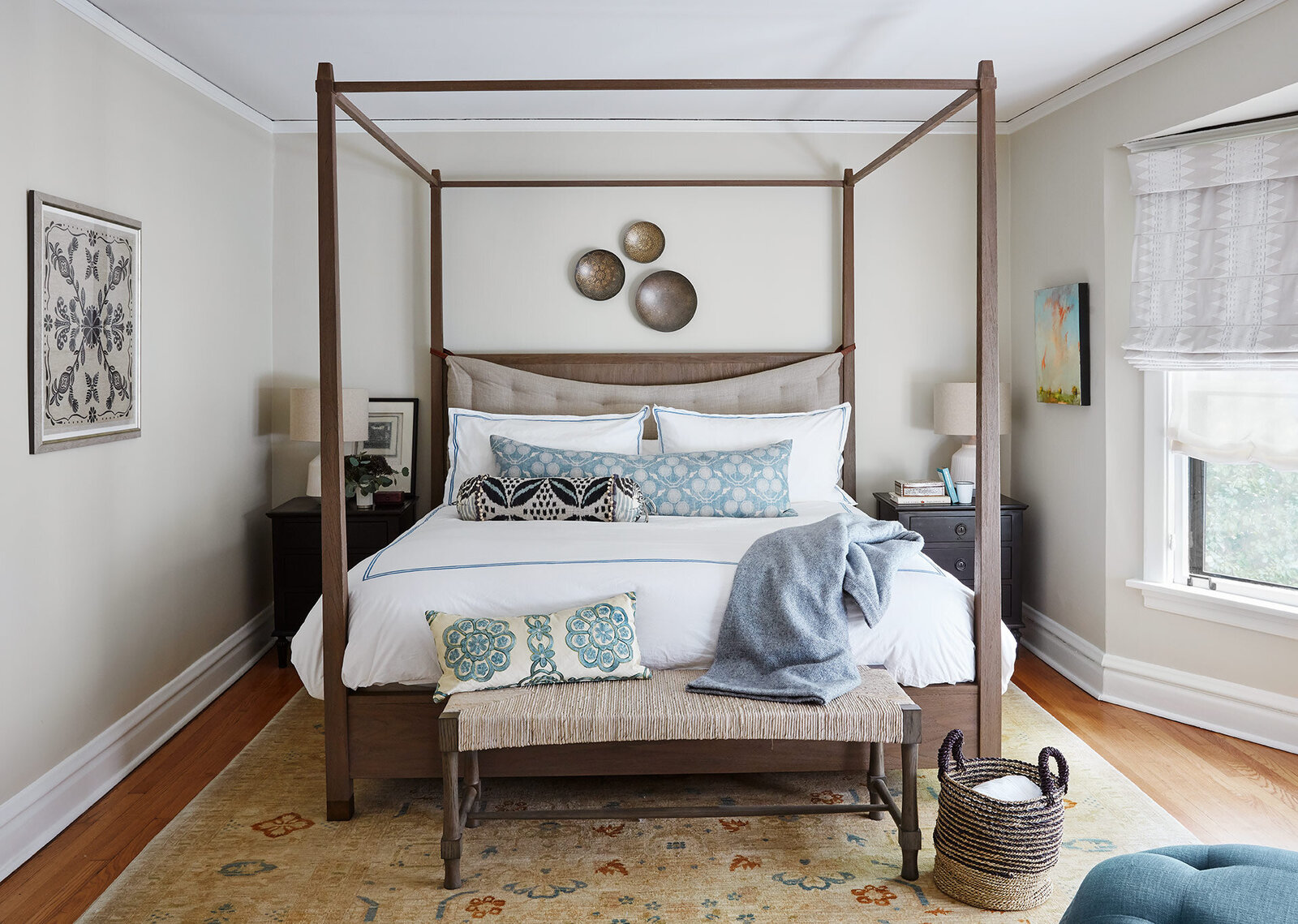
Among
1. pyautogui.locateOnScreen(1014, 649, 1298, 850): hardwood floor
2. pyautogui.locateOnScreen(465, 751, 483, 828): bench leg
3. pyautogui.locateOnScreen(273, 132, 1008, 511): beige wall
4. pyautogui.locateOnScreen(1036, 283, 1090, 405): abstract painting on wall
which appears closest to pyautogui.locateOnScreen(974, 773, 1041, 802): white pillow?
pyautogui.locateOnScreen(1014, 649, 1298, 850): hardwood floor

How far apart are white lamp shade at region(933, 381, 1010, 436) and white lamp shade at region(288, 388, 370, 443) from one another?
264cm

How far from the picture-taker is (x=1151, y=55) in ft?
11.5

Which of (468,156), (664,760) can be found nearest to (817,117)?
(468,156)

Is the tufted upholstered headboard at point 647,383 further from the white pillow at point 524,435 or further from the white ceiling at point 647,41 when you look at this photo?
the white ceiling at point 647,41

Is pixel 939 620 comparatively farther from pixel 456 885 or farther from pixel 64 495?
pixel 64 495

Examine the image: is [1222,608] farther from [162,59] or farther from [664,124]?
[162,59]

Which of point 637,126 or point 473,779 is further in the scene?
point 637,126

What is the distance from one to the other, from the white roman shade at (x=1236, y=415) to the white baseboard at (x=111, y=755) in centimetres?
391

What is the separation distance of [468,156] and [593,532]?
2254mm

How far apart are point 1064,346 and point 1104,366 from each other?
275mm

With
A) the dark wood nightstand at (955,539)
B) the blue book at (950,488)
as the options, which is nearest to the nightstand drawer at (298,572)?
the dark wood nightstand at (955,539)

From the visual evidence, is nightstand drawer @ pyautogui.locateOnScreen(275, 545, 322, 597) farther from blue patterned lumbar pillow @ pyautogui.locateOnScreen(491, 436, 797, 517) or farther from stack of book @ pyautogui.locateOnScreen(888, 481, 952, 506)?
stack of book @ pyautogui.locateOnScreen(888, 481, 952, 506)

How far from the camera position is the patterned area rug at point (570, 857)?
7.48ft

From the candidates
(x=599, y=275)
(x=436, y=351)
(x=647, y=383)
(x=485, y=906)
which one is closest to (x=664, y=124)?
(x=599, y=275)
